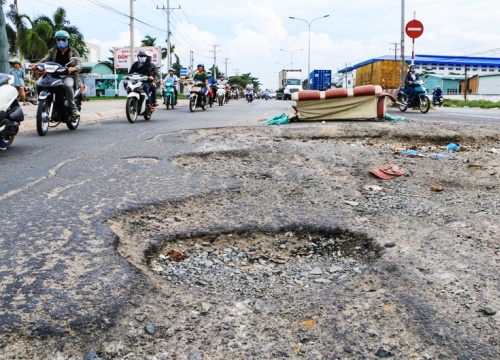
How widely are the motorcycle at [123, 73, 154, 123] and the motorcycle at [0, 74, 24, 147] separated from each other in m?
3.60

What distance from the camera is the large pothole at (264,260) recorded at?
2.16 metres

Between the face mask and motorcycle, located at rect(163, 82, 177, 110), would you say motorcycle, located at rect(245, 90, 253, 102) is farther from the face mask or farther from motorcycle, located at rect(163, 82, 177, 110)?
the face mask

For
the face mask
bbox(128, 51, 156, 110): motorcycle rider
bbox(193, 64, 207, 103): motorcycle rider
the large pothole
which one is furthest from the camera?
bbox(193, 64, 207, 103): motorcycle rider

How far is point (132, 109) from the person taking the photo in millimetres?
9711

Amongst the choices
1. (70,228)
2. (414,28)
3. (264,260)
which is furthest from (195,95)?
(264,260)

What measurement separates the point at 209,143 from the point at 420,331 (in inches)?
167

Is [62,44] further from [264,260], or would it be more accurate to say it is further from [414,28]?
[414,28]

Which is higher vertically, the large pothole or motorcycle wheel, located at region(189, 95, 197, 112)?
motorcycle wheel, located at region(189, 95, 197, 112)

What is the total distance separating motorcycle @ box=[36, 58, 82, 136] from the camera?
7043 mm

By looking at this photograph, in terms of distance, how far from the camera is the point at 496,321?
1.73 m

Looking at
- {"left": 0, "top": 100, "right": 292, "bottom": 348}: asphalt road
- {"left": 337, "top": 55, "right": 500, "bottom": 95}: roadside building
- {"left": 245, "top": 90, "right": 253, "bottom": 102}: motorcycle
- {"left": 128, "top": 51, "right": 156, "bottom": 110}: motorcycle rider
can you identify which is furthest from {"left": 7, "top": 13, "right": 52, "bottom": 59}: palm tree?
{"left": 0, "top": 100, "right": 292, "bottom": 348}: asphalt road

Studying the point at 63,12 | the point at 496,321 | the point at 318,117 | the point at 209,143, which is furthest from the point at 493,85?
the point at 496,321

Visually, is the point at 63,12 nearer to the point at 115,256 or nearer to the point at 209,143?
the point at 209,143

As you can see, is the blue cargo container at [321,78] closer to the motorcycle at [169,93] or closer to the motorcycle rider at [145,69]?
the motorcycle at [169,93]
